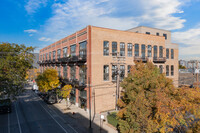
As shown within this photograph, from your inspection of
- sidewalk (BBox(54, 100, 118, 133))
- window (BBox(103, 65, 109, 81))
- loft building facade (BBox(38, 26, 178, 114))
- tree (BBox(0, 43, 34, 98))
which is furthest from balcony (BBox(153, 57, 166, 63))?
tree (BBox(0, 43, 34, 98))

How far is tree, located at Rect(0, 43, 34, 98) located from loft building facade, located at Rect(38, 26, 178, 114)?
918 centimetres

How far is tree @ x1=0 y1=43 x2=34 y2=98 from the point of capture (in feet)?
61.8

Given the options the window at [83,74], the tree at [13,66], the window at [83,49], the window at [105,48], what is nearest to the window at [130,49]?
the window at [105,48]

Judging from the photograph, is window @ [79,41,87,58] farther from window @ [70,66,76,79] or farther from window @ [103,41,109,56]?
window @ [70,66,76,79]

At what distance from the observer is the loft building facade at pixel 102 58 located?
25.6m

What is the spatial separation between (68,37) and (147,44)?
17.8 meters

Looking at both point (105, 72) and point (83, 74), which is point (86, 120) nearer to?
point (83, 74)

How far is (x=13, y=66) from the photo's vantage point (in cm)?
2075

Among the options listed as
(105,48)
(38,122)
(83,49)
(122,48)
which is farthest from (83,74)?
(38,122)

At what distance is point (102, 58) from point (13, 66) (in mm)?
→ 13872

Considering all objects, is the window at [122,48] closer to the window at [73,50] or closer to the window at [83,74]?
the window at [83,74]

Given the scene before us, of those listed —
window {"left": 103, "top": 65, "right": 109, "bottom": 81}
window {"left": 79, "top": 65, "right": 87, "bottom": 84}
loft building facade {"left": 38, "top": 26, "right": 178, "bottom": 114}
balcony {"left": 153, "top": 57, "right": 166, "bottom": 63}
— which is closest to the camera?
loft building facade {"left": 38, "top": 26, "right": 178, "bottom": 114}

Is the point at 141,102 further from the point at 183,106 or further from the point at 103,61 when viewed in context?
the point at 103,61

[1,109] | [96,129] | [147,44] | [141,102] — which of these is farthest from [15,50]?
[147,44]
